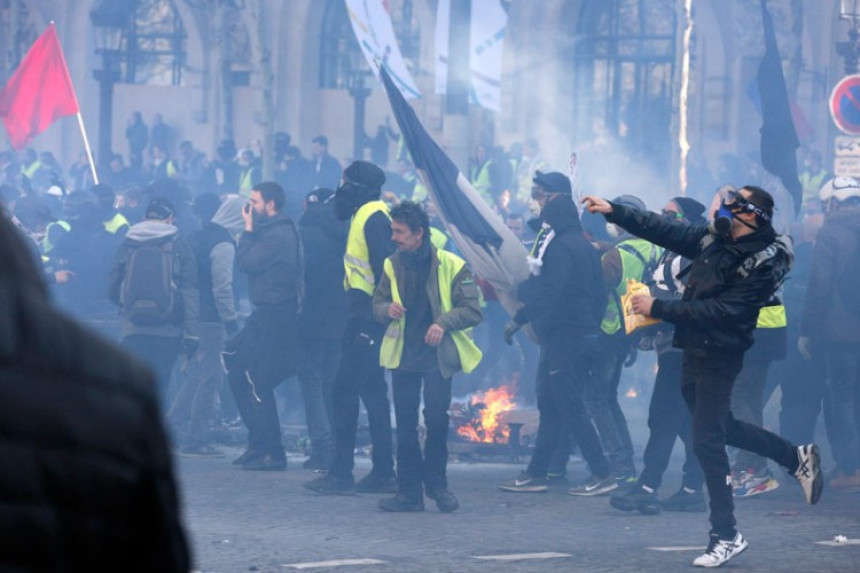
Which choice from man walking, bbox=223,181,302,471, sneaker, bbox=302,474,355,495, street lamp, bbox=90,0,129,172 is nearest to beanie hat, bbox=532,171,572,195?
man walking, bbox=223,181,302,471

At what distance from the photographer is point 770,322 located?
977 cm

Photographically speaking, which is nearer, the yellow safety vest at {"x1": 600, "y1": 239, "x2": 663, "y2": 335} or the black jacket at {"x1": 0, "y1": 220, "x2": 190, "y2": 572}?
the black jacket at {"x1": 0, "y1": 220, "x2": 190, "y2": 572}

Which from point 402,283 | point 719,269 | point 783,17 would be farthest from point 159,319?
point 783,17

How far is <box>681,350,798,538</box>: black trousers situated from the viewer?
741cm

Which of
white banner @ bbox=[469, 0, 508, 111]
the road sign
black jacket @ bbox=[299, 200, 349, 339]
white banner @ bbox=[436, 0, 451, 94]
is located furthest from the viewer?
white banner @ bbox=[469, 0, 508, 111]

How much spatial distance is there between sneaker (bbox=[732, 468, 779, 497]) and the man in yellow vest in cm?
183

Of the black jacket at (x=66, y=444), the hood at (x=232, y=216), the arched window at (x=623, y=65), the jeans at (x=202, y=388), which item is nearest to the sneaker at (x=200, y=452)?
the jeans at (x=202, y=388)

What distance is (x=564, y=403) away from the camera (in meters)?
10.1

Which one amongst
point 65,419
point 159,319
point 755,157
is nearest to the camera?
point 65,419

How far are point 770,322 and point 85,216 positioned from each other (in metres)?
7.07

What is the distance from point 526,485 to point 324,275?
2.06 m

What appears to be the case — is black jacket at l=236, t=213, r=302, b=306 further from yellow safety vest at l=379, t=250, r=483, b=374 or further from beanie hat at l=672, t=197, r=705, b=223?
beanie hat at l=672, t=197, r=705, b=223

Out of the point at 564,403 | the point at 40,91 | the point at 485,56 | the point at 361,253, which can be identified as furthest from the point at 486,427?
the point at 40,91

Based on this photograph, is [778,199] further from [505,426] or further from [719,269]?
[719,269]
